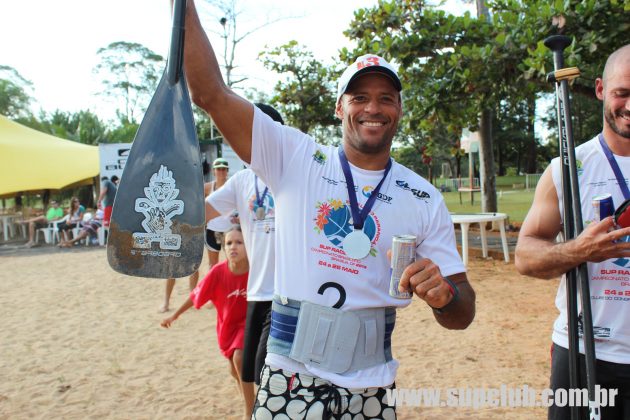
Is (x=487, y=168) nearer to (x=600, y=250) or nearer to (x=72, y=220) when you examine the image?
(x=600, y=250)

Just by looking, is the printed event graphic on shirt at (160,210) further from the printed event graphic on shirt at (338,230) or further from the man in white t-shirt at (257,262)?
the man in white t-shirt at (257,262)

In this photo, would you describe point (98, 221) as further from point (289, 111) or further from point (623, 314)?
point (623, 314)

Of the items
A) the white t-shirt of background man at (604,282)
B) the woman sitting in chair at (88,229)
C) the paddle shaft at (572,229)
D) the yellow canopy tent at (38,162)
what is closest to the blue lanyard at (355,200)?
the paddle shaft at (572,229)

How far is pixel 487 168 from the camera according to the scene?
12.5 meters

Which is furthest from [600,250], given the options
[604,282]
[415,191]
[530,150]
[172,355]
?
[530,150]

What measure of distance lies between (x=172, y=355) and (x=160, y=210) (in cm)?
439

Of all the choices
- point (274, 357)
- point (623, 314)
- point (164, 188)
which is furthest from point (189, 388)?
point (623, 314)

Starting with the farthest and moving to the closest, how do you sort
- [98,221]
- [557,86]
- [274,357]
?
[98,221] < [557,86] < [274,357]

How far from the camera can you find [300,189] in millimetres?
2035

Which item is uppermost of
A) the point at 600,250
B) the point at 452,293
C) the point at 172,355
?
the point at 600,250

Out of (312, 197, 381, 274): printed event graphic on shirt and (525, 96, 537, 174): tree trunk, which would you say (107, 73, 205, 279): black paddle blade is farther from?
(525, 96, 537, 174): tree trunk

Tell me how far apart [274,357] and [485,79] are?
6.94m

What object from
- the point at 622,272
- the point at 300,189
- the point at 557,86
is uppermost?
the point at 557,86

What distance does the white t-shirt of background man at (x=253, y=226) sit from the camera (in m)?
3.53
